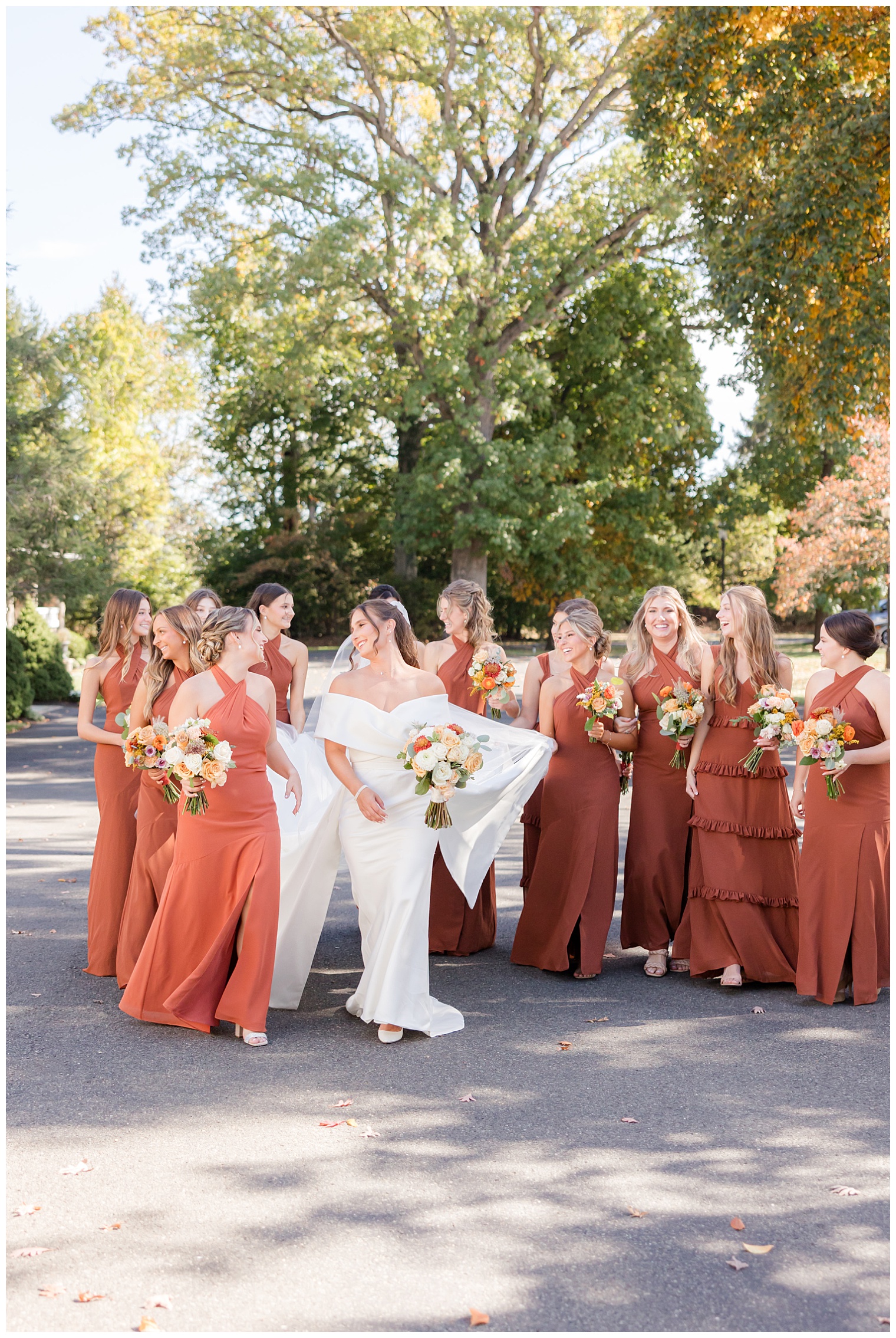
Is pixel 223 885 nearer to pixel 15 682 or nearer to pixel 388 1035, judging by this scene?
pixel 388 1035

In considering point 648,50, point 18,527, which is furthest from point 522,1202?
point 18,527

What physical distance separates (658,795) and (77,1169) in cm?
421

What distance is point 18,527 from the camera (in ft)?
73.5

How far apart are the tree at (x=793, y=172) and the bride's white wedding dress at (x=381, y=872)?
1069cm

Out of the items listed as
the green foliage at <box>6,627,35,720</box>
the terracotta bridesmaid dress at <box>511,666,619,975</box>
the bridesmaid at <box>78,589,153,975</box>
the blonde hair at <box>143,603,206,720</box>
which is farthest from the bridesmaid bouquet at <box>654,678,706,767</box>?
the green foliage at <box>6,627,35,720</box>

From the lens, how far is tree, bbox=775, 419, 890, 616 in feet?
88.2

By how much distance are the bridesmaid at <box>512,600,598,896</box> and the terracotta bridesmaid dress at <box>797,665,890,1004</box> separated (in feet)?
5.62

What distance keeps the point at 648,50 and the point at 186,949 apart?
15267mm

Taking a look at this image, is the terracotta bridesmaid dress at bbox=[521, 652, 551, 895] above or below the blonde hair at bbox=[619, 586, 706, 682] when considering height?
below

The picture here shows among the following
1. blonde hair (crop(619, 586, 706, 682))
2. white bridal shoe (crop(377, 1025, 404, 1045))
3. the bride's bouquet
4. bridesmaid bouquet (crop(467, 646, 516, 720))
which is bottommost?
white bridal shoe (crop(377, 1025, 404, 1045))

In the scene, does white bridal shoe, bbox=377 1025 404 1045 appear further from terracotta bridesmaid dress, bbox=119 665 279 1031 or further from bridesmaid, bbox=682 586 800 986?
bridesmaid, bbox=682 586 800 986

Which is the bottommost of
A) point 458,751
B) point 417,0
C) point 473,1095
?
point 473,1095

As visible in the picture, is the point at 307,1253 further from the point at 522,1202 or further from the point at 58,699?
the point at 58,699

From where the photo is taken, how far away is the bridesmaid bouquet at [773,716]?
6629mm
